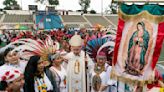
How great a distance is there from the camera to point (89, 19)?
5506 centimetres

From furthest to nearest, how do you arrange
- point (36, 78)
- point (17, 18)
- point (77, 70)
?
point (17, 18) < point (77, 70) < point (36, 78)

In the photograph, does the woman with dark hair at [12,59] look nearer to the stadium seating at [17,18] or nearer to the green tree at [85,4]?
the stadium seating at [17,18]

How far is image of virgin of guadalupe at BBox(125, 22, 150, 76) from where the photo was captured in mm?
4402

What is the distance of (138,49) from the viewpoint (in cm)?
442

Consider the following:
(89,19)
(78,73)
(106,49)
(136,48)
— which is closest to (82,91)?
(78,73)

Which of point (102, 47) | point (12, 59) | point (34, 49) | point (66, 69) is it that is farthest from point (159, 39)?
point (34, 49)

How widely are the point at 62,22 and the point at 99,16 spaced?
1060 centimetres

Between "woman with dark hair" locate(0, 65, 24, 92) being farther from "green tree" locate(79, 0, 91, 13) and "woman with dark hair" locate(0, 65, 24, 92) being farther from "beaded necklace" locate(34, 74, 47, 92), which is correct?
"green tree" locate(79, 0, 91, 13)

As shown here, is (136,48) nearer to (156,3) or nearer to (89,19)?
(156,3)

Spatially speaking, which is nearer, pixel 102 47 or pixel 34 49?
pixel 102 47

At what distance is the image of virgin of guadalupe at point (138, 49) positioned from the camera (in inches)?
173

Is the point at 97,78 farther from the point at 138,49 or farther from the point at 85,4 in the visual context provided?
the point at 85,4

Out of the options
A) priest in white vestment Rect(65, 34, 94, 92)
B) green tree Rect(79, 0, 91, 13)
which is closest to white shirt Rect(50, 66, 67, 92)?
priest in white vestment Rect(65, 34, 94, 92)

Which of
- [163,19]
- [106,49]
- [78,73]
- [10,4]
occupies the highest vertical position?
[163,19]
